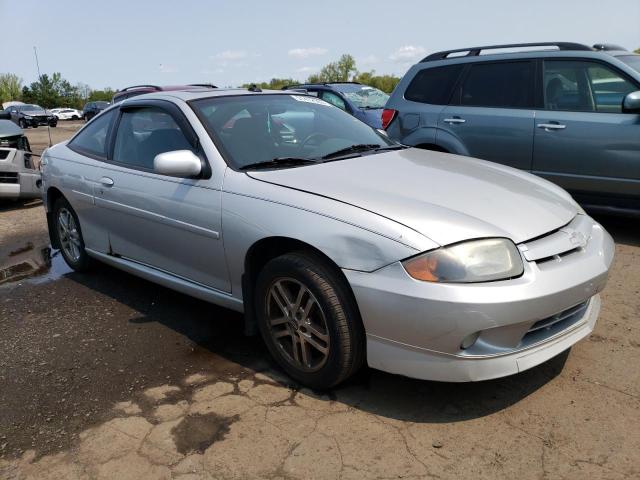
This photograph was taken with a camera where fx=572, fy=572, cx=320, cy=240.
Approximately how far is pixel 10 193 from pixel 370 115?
6.58 meters

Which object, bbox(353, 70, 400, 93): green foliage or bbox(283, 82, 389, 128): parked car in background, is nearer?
bbox(283, 82, 389, 128): parked car in background

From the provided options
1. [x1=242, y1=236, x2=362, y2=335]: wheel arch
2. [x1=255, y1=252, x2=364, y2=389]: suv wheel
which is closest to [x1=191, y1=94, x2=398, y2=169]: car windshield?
[x1=242, y1=236, x2=362, y2=335]: wheel arch

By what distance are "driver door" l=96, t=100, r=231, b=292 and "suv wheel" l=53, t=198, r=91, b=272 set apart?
2.29ft

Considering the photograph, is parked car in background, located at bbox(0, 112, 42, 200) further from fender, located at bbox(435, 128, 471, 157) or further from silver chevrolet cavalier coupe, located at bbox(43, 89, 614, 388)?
fender, located at bbox(435, 128, 471, 157)

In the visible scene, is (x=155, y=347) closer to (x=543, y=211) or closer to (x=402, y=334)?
(x=402, y=334)

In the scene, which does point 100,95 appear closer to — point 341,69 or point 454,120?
point 341,69

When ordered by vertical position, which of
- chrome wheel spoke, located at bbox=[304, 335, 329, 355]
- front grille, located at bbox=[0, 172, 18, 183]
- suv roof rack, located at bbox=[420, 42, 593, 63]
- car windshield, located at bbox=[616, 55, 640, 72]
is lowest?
chrome wheel spoke, located at bbox=[304, 335, 329, 355]

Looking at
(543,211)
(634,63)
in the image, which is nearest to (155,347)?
(543,211)

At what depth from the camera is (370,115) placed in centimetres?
1138

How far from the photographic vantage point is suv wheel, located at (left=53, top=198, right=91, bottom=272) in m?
4.88

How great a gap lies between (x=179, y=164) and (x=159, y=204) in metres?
0.46

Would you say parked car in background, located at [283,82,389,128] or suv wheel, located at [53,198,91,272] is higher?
Answer: parked car in background, located at [283,82,389,128]

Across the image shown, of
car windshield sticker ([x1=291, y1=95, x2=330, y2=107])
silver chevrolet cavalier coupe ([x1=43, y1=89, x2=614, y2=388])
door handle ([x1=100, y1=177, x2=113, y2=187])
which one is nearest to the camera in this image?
silver chevrolet cavalier coupe ([x1=43, y1=89, x2=614, y2=388])

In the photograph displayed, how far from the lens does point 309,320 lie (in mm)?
Result: 2887
